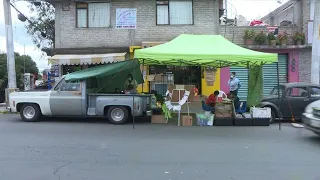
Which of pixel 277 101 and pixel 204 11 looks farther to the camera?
pixel 204 11

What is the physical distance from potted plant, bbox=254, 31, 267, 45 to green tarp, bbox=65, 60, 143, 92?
6931mm

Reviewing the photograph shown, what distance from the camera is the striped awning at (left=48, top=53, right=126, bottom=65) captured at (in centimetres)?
1792

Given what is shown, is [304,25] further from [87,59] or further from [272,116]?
[87,59]

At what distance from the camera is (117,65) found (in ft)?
46.1

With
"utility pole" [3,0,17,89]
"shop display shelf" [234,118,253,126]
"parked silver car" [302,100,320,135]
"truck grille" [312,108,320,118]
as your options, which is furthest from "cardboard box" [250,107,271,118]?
"utility pole" [3,0,17,89]

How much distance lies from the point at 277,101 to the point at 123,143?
7.12 meters

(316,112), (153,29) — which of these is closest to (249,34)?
(153,29)

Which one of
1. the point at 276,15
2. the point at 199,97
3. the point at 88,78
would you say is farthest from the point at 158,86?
the point at 276,15

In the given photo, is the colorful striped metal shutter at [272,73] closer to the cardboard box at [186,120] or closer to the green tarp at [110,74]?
the green tarp at [110,74]

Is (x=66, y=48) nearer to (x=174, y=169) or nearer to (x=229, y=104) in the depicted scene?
(x=229, y=104)

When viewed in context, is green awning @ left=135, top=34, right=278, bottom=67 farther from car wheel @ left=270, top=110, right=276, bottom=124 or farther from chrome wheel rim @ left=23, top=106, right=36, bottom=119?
→ chrome wheel rim @ left=23, top=106, right=36, bottom=119

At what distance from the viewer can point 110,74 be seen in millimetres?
13836

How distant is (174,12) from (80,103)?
27.4ft

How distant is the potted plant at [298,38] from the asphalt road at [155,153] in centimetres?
799
